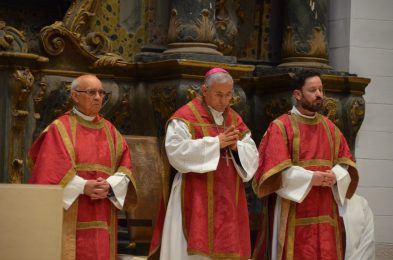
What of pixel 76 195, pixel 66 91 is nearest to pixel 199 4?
pixel 66 91

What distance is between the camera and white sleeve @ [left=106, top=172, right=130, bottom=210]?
20.7 feet

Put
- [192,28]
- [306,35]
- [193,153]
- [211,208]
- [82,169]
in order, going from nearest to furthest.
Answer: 1. [82,169]
2. [193,153]
3. [211,208]
4. [192,28]
5. [306,35]

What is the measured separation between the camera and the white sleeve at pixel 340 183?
22.7 feet

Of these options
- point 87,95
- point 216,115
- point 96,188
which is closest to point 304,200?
point 216,115

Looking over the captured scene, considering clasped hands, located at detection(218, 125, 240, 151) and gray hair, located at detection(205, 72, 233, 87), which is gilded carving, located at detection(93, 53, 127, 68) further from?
clasped hands, located at detection(218, 125, 240, 151)

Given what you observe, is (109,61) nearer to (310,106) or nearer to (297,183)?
(310,106)

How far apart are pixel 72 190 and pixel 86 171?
0.55ft

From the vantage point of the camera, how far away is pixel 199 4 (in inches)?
319

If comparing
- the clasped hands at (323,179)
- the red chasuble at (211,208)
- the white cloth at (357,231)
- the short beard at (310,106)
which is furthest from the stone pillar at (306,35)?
the red chasuble at (211,208)

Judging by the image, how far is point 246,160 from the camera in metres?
6.58

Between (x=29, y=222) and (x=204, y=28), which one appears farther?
(x=204, y=28)

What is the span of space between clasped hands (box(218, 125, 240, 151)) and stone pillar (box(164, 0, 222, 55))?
5.16ft

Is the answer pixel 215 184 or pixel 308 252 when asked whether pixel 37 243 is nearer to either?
pixel 215 184

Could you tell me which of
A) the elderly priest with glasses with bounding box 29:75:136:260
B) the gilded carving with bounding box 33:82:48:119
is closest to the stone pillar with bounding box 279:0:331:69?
the gilded carving with bounding box 33:82:48:119
